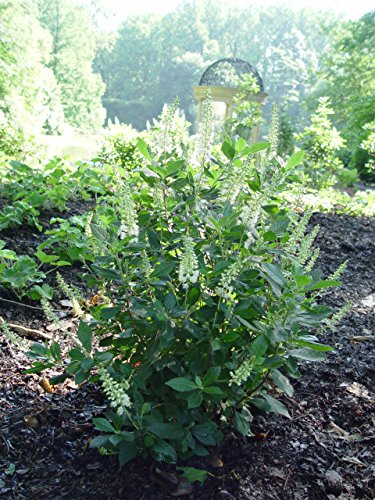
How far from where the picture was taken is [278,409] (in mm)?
1451

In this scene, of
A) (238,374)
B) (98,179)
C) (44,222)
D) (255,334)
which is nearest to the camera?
(238,374)

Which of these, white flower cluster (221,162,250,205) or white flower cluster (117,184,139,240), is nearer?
white flower cluster (117,184,139,240)

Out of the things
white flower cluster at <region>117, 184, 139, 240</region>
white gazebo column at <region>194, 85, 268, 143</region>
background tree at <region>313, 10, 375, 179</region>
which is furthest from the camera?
background tree at <region>313, 10, 375, 179</region>

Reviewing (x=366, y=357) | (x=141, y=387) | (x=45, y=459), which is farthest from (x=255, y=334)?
(x=366, y=357)

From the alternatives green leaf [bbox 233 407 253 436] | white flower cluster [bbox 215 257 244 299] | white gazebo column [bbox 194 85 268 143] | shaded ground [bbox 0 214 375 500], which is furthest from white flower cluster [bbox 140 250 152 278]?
white gazebo column [bbox 194 85 268 143]

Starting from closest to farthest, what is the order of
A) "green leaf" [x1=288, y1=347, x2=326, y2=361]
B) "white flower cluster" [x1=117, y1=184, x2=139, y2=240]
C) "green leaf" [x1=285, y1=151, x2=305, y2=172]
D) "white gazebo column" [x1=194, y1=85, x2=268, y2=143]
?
"white flower cluster" [x1=117, y1=184, x2=139, y2=240], "green leaf" [x1=288, y1=347, x2=326, y2=361], "green leaf" [x1=285, y1=151, x2=305, y2=172], "white gazebo column" [x1=194, y1=85, x2=268, y2=143]

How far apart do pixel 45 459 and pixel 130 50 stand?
46828 mm

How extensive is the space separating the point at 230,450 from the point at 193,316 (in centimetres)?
51

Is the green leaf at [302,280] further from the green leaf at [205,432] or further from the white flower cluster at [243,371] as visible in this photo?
the green leaf at [205,432]

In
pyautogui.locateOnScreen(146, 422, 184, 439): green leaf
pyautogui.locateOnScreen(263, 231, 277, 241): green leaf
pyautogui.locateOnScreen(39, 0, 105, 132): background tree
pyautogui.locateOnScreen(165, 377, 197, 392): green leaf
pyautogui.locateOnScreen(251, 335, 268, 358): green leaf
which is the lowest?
pyautogui.locateOnScreen(146, 422, 184, 439): green leaf

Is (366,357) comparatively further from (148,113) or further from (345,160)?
(148,113)

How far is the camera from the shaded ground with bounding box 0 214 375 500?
4.76ft

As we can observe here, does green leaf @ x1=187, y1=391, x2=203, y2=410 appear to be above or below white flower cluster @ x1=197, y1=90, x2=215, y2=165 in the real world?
below

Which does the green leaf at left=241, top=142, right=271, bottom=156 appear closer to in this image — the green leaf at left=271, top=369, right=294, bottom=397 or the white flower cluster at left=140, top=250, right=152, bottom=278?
the white flower cluster at left=140, top=250, right=152, bottom=278
